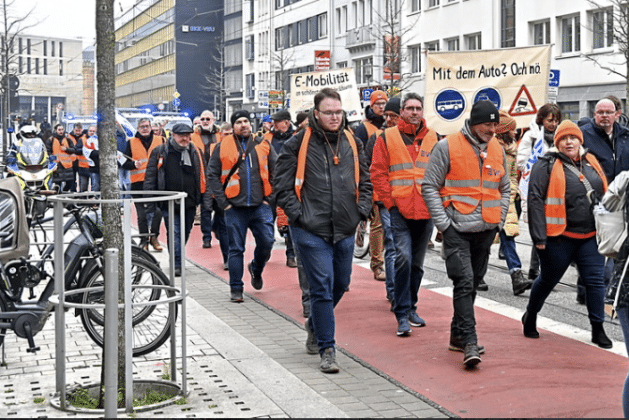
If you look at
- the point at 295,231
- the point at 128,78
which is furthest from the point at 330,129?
the point at 128,78

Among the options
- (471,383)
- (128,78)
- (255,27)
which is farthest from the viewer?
(128,78)

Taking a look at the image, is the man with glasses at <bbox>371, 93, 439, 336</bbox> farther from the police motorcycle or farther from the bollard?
the police motorcycle

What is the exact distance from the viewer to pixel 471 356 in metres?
7.63

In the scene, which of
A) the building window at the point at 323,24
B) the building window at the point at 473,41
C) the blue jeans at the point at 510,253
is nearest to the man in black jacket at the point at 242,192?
the blue jeans at the point at 510,253

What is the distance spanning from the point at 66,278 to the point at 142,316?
0.74m

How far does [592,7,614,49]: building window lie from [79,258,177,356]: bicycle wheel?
31.9 meters

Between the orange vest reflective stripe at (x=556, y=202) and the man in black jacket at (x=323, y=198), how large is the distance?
5.14 feet

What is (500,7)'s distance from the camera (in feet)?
154

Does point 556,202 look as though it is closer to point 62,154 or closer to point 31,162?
point 31,162

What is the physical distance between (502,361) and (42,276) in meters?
3.46

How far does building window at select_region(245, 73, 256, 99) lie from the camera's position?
93.6 meters

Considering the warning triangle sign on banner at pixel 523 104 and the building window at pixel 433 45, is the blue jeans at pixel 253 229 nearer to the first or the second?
the warning triangle sign on banner at pixel 523 104

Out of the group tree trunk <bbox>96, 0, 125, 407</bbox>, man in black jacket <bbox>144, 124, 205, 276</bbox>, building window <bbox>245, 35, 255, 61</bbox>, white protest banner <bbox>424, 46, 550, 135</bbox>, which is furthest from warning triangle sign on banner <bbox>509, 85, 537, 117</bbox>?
building window <bbox>245, 35, 255, 61</bbox>

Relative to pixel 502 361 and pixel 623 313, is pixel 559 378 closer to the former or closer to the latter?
pixel 502 361
